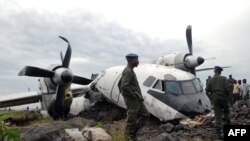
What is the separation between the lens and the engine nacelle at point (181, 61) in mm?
19891

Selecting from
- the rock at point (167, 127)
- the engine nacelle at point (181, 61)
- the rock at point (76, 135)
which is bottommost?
the rock at point (167, 127)

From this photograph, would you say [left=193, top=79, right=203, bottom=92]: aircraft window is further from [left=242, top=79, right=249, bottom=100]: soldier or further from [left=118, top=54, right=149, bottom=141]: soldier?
[left=242, top=79, right=249, bottom=100]: soldier

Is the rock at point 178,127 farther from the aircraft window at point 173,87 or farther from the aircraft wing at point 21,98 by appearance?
the aircraft wing at point 21,98

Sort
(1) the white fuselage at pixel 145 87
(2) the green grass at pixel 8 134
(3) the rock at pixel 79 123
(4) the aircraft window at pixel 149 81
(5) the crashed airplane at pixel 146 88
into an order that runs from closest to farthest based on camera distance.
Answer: (2) the green grass at pixel 8 134 < (3) the rock at pixel 79 123 < (1) the white fuselage at pixel 145 87 < (5) the crashed airplane at pixel 146 88 < (4) the aircraft window at pixel 149 81

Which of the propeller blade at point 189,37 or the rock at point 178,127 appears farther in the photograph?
the propeller blade at point 189,37

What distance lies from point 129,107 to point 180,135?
1954 mm

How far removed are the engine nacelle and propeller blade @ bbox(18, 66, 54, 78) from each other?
5.76m

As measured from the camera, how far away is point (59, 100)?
1644cm

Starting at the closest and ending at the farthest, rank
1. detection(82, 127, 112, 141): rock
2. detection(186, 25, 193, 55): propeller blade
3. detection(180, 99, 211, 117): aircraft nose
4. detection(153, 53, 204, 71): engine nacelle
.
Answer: detection(82, 127, 112, 141): rock, detection(180, 99, 211, 117): aircraft nose, detection(153, 53, 204, 71): engine nacelle, detection(186, 25, 193, 55): propeller blade

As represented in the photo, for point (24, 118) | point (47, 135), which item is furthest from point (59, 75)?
point (47, 135)

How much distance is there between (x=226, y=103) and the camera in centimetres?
1091

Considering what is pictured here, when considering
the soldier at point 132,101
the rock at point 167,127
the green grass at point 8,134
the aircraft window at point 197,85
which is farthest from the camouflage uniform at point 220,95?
the green grass at point 8,134

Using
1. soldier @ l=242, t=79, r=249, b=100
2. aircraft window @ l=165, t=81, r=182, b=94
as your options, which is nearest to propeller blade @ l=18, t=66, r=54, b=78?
aircraft window @ l=165, t=81, r=182, b=94

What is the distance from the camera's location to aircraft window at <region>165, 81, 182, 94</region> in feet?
42.6
